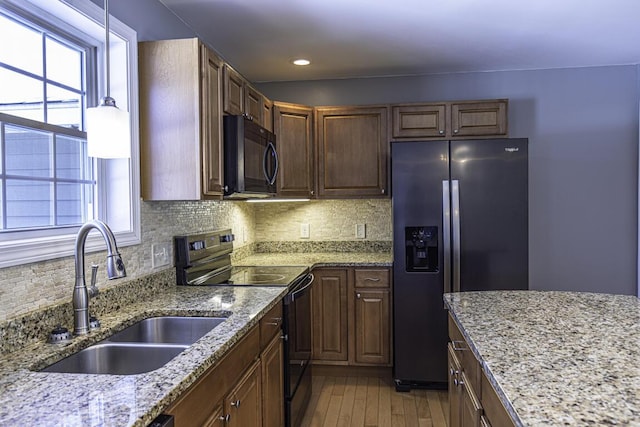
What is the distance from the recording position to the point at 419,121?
11.7ft

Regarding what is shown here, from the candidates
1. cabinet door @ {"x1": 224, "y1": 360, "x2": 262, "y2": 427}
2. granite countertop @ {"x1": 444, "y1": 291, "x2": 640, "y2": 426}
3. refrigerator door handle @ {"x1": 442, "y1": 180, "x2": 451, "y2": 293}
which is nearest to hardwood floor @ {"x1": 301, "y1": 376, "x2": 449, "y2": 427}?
refrigerator door handle @ {"x1": 442, "y1": 180, "x2": 451, "y2": 293}

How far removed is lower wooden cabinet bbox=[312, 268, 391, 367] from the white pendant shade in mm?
2029

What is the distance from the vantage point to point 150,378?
1188 mm

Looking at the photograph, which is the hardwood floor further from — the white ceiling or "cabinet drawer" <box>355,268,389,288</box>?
the white ceiling

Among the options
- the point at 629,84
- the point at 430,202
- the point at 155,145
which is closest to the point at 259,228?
the point at 430,202

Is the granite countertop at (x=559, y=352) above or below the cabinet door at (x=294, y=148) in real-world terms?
below

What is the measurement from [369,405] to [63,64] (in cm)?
258

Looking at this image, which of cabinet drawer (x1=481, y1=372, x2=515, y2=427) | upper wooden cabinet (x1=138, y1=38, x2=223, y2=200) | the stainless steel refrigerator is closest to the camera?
cabinet drawer (x1=481, y1=372, x2=515, y2=427)

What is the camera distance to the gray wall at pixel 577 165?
12.3 ft

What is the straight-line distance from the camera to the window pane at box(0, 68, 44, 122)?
1.62 meters

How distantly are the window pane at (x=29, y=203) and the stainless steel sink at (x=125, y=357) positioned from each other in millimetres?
533

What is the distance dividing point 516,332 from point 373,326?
6.52ft

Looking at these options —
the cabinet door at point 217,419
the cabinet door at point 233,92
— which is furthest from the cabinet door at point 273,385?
the cabinet door at point 233,92

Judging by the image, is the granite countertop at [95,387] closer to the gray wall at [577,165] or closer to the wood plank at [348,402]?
Answer: the wood plank at [348,402]
